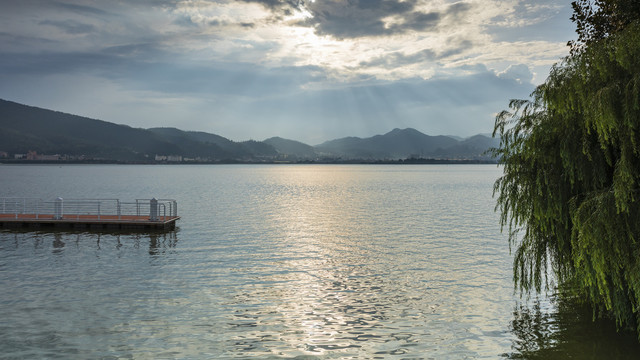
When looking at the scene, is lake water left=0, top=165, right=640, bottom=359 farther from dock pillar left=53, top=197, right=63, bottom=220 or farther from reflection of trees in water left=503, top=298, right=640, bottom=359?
dock pillar left=53, top=197, right=63, bottom=220

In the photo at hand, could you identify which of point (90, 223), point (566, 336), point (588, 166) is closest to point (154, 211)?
point (90, 223)

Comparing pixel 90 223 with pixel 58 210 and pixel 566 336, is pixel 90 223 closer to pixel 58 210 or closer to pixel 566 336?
pixel 58 210

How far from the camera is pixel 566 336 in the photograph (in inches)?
611

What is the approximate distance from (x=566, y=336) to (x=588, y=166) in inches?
235

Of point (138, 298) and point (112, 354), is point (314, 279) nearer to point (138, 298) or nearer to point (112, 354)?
point (138, 298)

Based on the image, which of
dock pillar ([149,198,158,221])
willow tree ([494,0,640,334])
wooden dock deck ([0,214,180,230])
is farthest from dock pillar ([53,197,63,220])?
willow tree ([494,0,640,334])

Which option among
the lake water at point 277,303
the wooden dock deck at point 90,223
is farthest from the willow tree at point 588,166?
the wooden dock deck at point 90,223

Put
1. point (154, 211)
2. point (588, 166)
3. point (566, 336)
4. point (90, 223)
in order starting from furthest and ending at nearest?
1. point (154, 211)
2. point (90, 223)
3. point (566, 336)
4. point (588, 166)

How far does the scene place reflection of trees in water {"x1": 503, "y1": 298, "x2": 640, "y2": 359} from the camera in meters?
14.1

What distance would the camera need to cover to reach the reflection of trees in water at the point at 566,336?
14.1m

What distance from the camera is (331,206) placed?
70375 mm

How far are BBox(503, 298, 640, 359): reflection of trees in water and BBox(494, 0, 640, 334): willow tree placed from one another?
90 centimetres

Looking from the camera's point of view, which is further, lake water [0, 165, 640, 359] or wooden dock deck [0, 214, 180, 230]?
wooden dock deck [0, 214, 180, 230]

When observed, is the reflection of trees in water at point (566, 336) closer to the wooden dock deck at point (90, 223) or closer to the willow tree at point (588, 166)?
the willow tree at point (588, 166)
